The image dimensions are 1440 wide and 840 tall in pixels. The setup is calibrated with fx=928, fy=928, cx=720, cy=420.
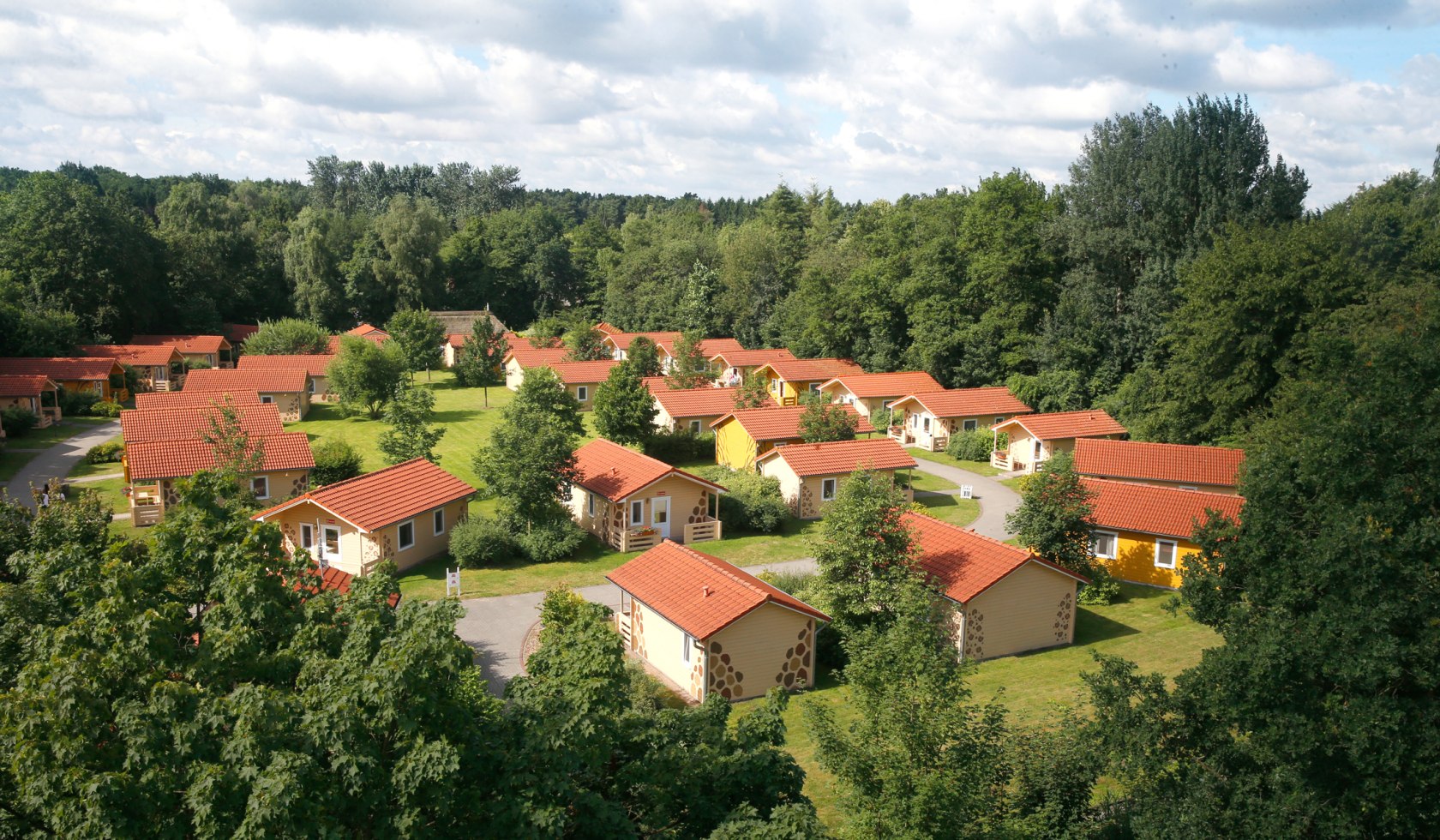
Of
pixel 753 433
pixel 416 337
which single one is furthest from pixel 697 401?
pixel 416 337

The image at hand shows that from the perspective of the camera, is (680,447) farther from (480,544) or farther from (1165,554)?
(1165,554)

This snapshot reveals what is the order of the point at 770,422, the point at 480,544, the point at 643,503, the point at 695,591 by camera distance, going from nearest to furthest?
the point at 695,591, the point at 480,544, the point at 643,503, the point at 770,422

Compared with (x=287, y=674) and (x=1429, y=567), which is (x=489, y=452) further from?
(x=1429, y=567)

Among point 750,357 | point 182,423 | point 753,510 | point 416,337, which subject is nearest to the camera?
point 753,510

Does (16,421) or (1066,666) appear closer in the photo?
(1066,666)

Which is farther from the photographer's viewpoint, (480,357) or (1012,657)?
(480,357)

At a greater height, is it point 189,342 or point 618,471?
point 189,342

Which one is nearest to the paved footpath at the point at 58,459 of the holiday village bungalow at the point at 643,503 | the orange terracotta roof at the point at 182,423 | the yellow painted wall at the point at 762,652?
the orange terracotta roof at the point at 182,423

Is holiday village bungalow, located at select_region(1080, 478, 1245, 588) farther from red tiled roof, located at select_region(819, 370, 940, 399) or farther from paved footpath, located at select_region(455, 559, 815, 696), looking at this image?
red tiled roof, located at select_region(819, 370, 940, 399)

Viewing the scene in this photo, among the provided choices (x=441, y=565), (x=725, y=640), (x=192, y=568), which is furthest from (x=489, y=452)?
(x=192, y=568)
